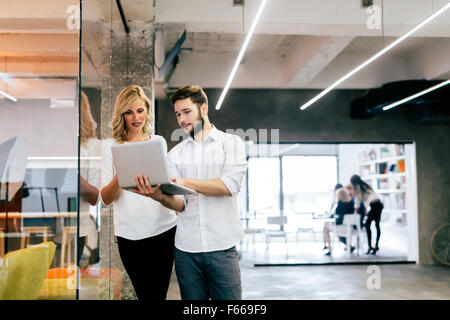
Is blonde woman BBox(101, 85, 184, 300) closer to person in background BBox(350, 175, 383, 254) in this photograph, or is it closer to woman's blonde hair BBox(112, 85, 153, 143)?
woman's blonde hair BBox(112, 85, 153, 143)

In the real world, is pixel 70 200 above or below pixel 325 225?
above

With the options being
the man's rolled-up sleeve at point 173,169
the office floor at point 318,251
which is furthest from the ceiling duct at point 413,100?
the man's rolled-up sleeve at point 173,169

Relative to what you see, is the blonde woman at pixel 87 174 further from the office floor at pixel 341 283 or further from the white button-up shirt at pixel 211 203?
the office floor at pixel 341 283

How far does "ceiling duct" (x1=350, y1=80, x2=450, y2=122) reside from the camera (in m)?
5.88

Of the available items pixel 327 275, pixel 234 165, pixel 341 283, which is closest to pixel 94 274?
pixel 234 165

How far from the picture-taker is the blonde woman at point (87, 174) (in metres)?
1.92

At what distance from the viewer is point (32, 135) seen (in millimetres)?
4953

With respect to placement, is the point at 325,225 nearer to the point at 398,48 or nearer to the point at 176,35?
the point at 398,48

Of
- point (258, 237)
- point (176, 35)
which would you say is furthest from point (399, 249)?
point (176, 35)

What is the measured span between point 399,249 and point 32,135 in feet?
21.4

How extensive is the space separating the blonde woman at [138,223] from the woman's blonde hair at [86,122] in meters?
0.17

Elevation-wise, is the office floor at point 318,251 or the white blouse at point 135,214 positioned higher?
the white blouse at point 135,214

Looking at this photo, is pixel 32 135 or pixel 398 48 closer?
pixel 32 135

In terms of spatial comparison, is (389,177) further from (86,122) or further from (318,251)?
(86,122)
